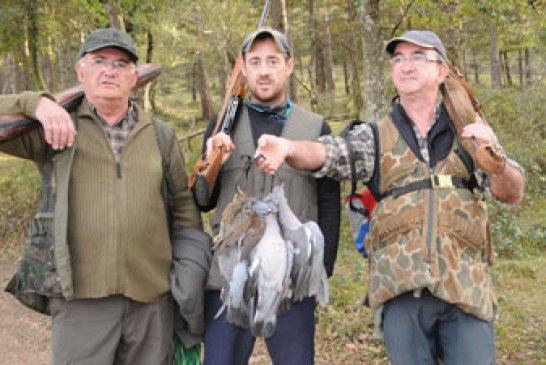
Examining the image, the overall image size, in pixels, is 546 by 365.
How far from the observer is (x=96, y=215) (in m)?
2.98

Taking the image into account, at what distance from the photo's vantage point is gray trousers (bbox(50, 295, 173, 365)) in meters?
3.02

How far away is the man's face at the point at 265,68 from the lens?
307 centimetres

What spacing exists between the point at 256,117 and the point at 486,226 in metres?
1.46

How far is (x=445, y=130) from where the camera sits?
2889 mm

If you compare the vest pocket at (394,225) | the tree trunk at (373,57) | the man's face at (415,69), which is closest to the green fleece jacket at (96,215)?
the vest pocket at (394,225)

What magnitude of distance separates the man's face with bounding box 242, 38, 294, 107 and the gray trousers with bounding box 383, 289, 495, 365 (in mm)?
1374

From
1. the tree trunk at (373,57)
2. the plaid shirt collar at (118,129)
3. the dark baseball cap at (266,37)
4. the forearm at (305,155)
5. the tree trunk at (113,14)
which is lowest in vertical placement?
the forearm at (305,155)


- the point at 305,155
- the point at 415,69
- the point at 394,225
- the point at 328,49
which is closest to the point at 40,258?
the point at 305,155

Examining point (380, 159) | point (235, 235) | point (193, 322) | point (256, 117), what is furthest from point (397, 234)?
point (193, 322)

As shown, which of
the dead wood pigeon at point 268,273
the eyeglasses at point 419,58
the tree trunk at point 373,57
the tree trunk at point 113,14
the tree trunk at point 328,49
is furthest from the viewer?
the tree trunk at point 328,49

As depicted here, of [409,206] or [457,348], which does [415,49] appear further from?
[457,348]

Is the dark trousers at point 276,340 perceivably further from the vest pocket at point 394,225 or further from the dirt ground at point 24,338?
the dirt ground at point 24,338

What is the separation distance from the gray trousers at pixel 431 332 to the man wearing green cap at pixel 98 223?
1.35 metres

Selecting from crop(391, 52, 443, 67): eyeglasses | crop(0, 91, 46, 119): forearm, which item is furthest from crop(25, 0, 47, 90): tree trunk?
crop(391, 52, 443, 67): eyeglasses
